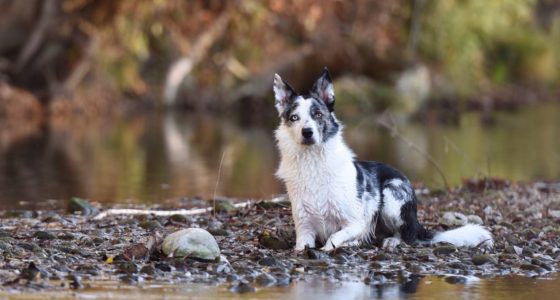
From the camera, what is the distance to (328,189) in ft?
31.4

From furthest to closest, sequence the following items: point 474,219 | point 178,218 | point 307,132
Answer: point 178,218, point 474,219, point 307,132

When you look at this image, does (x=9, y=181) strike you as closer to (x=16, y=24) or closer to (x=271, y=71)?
(x=16, y=24)

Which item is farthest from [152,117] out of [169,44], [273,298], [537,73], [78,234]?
[273,298]

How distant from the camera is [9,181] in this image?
16.6 metres

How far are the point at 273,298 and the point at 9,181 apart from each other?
9903 millimetres

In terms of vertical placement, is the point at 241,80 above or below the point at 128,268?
above

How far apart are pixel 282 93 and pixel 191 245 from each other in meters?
1.76

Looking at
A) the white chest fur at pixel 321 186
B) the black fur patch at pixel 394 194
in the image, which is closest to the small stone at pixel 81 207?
the white chest fur at pixel 321 186

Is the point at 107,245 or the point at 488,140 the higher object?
the point at 488,140

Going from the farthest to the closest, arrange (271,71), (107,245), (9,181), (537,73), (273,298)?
(537,73) → (271,71) → (9,181) → (107,245) → (273,298)

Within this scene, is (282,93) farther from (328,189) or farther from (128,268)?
(128,268)

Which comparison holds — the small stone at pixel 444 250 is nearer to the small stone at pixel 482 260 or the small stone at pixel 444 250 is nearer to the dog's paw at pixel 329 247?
the small stone at pixel 482 260

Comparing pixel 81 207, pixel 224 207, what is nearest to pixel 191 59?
pixel 81 207

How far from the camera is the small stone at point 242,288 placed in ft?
25.8
